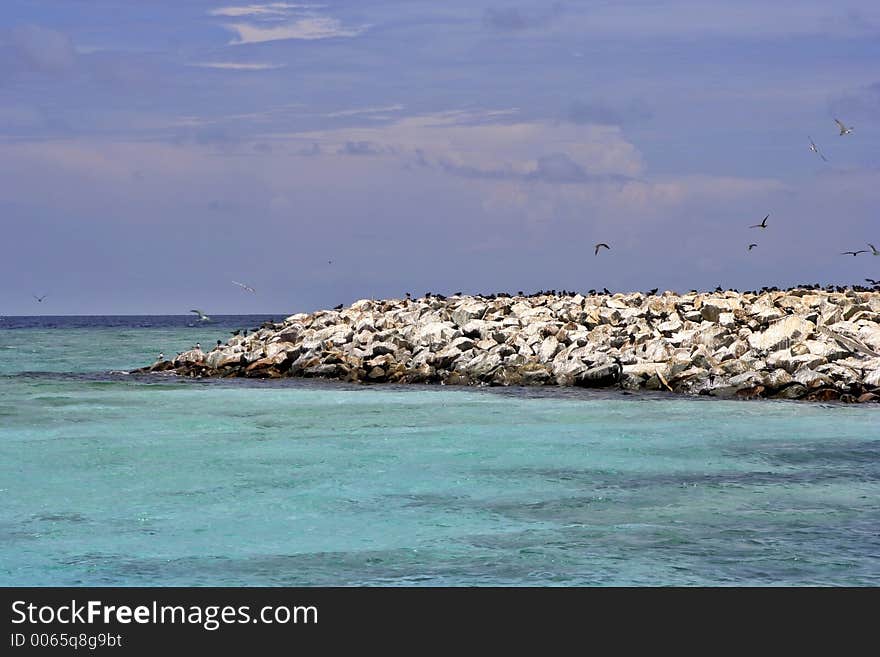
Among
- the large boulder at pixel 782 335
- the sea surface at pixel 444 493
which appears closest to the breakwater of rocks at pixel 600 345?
the large boulder at pixel 782 335

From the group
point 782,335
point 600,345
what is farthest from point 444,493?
point 600,345

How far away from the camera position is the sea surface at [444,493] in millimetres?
9984

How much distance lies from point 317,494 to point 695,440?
6.67 metres

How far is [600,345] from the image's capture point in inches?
1103

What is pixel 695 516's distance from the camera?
11.9 meters

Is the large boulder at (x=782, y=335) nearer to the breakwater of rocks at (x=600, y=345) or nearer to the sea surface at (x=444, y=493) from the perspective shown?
the breakwater of rocks at (x=600, y=345)

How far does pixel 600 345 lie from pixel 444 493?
15008 mm

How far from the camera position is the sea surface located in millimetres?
9984

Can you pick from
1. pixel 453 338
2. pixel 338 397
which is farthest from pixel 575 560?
pixel 453 338

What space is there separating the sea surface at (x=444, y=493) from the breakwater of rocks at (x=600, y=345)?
181 cm

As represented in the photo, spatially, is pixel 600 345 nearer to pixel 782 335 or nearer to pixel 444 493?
pixel 782 335

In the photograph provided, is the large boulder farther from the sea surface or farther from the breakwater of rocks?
the sea surface

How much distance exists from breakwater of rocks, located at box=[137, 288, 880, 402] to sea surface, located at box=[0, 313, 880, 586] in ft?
5.94

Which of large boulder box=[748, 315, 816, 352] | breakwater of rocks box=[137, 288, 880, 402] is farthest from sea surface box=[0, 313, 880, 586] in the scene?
large boulder box=[748, 315, 816, 352]
